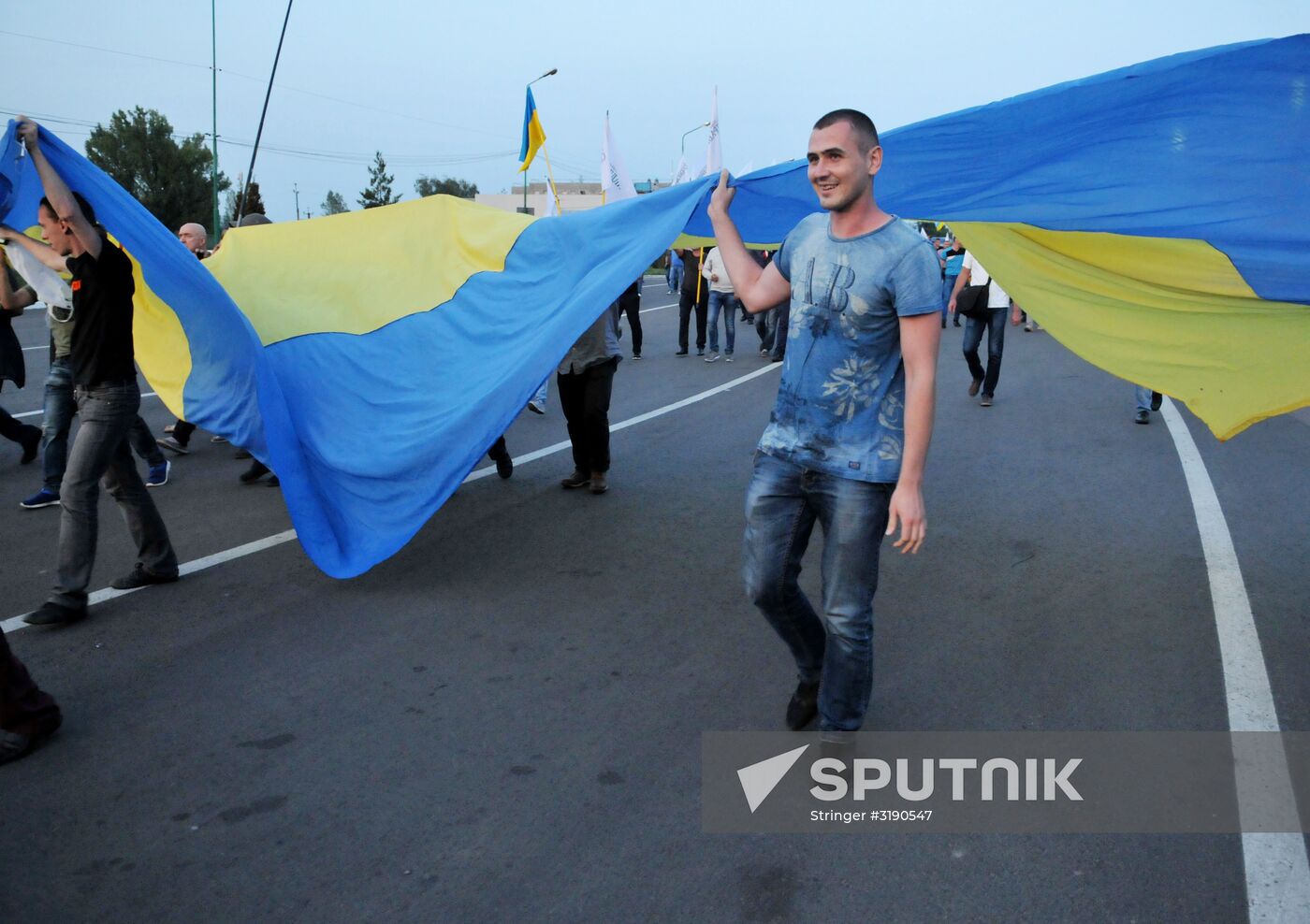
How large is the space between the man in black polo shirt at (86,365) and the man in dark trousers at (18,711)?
4.30 ft

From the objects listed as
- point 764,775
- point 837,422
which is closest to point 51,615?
point 764,775

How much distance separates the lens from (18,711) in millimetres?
3582

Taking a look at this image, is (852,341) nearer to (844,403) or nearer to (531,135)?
(844,403)

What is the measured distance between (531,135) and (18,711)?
12215 mm

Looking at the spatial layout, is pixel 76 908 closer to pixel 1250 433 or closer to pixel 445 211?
pixel 445 211

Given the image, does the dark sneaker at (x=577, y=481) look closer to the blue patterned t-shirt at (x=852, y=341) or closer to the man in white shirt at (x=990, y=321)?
the blue patterned t-shirt at (x=852, y=341)

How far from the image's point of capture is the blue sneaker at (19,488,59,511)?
6973mm

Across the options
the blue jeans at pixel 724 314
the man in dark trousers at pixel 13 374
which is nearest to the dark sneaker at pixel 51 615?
the man in dark trousers at pixel 13 374

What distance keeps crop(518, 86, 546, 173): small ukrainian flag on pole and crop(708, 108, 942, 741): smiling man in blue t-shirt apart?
1147cm

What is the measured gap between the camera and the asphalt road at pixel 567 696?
2.89 meters

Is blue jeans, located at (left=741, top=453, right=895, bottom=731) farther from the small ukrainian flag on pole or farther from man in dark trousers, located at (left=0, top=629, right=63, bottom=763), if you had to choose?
the small ukrainian flag on pole

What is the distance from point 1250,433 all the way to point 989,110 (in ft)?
20.9

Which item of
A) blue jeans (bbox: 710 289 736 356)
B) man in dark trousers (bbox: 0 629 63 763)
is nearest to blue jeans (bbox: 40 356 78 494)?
man in dark trousers (bbox: 0 629 63 763)

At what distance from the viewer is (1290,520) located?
6.46 meters
